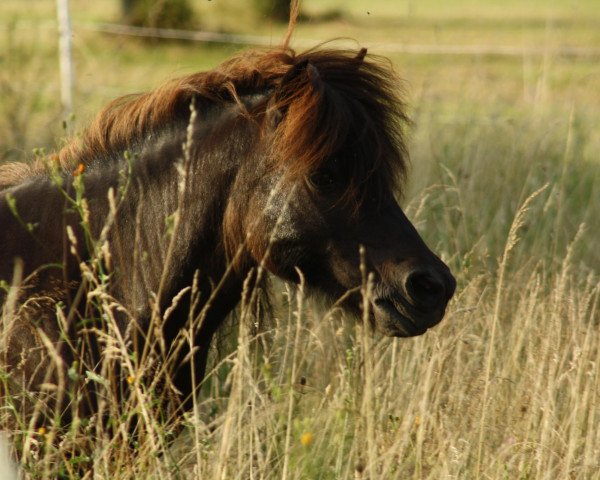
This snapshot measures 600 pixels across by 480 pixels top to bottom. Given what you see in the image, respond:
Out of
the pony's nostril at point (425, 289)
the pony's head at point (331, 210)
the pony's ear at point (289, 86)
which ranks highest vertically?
the pony's ear at point (289, 86)

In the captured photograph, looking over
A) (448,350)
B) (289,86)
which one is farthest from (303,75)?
(448,350)

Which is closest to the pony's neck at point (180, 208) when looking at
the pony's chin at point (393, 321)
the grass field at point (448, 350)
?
the grass field at point (448, 350)

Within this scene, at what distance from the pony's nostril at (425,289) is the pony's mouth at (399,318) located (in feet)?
0.15

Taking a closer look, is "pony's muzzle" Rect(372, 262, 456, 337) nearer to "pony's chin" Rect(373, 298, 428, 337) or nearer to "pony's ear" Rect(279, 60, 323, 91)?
"pony's chin" Rect(373, 298, 428, 337)

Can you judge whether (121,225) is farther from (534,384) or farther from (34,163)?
→ (534,384)

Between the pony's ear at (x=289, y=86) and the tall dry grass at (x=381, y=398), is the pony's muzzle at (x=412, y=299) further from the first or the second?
the pony's ear at (x=289, y=86)

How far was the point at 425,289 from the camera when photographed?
307cm

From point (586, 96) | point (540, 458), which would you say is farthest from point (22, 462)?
point (586, 96)

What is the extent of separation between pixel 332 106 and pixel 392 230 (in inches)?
18.1

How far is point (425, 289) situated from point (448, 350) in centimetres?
26

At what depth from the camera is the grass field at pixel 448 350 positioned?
2926 millimetres

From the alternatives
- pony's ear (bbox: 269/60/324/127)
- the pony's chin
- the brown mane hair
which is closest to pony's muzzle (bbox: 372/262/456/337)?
the pony's chin

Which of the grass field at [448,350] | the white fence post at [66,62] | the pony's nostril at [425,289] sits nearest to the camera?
the grass field at [448,350]

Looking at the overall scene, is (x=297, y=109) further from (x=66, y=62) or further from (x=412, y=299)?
(x=66, y=62)
